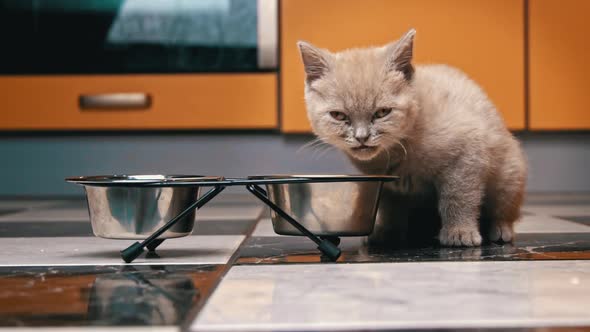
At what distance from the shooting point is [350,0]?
2854 mm

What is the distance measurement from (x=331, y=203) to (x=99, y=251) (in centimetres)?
44

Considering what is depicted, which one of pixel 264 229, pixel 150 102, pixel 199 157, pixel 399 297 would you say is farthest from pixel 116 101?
pixel 399 297

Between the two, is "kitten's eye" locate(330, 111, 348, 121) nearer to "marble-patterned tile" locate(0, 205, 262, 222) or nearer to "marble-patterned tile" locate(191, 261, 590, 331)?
"marble-patterned tile" locate(191, 261, 590, 331)

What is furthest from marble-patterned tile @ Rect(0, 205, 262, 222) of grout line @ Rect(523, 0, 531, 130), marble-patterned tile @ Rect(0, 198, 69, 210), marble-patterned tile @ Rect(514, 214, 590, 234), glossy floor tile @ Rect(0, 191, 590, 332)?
grout line @ Rect(523, 0, 531, 130)

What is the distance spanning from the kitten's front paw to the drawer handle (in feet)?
5.66

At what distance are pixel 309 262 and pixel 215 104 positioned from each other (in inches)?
71.3

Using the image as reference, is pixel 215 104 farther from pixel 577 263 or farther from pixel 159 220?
pixel 577 263

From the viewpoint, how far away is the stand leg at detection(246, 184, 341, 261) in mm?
1168

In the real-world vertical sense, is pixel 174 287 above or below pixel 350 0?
below

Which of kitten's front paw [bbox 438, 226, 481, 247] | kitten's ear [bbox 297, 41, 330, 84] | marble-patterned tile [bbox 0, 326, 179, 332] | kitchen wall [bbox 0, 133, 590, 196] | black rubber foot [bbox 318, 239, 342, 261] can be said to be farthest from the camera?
kitchen wall [bbox 0, 133, 590, 196]

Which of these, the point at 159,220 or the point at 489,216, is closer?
the point at 159,220

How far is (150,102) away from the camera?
290 centimetres

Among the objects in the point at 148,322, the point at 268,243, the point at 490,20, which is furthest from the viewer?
the point at 490,20

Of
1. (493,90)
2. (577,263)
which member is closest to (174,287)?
(577,263)
